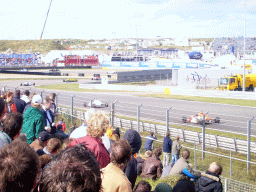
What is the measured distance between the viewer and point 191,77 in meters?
36.9

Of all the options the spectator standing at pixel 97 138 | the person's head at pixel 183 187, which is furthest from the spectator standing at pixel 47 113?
the person's head at pixel 183 187

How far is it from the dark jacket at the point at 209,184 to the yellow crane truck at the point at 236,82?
94.7ft

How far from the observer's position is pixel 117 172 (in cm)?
295

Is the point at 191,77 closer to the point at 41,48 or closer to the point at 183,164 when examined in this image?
the point at 183,164

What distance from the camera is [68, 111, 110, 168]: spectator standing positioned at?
3.35 m

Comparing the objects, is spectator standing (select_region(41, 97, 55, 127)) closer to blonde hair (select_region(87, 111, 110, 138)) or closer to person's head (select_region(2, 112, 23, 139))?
person's head (select_region(2, 112, 23, 139))

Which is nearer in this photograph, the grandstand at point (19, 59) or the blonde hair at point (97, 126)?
the blonde hair at point (97, 126)

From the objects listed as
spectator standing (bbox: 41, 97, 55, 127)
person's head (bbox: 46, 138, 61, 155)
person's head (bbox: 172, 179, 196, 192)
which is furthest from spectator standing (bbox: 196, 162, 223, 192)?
spectator standing (bbox: 41, 97, 55, 127)

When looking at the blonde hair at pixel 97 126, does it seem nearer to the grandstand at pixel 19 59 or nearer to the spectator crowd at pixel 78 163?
the spectator crowd at pixel 78 163

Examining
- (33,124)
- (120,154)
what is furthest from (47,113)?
(120,154)

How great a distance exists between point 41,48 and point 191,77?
363ft

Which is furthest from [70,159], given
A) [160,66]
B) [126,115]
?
[160,66]

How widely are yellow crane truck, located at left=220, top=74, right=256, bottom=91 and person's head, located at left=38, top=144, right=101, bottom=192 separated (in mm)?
32194

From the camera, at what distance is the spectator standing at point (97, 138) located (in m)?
3.35
